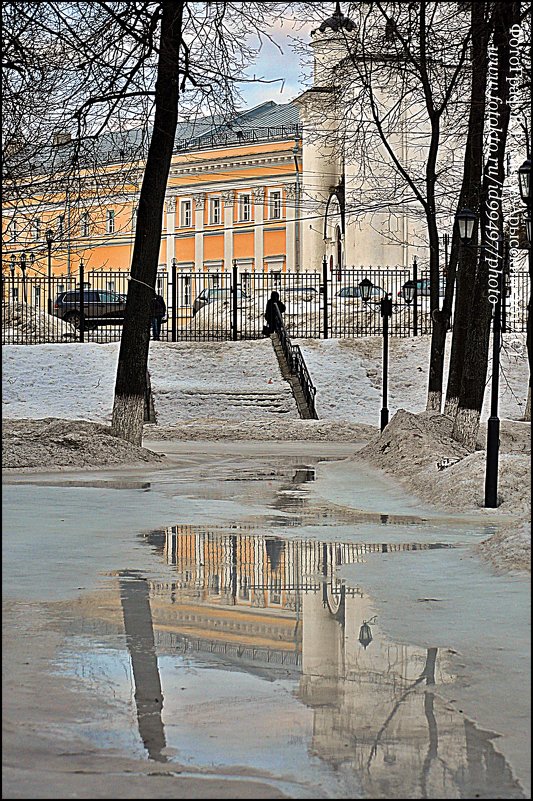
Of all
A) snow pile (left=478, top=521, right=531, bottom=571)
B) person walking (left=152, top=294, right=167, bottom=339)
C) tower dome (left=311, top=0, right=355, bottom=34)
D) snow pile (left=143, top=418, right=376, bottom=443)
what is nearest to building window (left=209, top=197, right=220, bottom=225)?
person walking (left=152, top=294, right=167, bottom=339)

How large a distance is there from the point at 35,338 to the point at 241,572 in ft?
95.9

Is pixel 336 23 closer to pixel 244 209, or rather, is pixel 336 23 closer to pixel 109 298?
pixel 109 298

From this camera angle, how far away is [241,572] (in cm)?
918

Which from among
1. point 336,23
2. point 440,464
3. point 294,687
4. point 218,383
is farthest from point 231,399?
point 294,687

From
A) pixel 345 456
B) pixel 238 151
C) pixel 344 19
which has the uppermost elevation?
pixel 238 151

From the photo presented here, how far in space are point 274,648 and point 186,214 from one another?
65639 millimetres

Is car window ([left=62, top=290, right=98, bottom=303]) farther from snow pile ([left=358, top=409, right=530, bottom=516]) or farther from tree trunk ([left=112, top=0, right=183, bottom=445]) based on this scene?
snow pile ([left=358, top=409, right=530, bottom=516])

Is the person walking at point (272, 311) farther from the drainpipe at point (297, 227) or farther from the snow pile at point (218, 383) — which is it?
the drainpipe at point (297, 227)

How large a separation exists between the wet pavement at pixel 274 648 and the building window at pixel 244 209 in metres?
56.1

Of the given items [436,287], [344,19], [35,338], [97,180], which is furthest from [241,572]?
[35,338]

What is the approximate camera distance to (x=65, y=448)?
58.5 ft

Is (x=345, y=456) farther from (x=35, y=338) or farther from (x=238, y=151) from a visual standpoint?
(x=238, y=151)

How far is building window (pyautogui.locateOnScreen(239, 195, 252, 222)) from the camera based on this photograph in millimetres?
67500

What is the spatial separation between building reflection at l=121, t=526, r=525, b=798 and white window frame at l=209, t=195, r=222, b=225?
5991 centimetres
